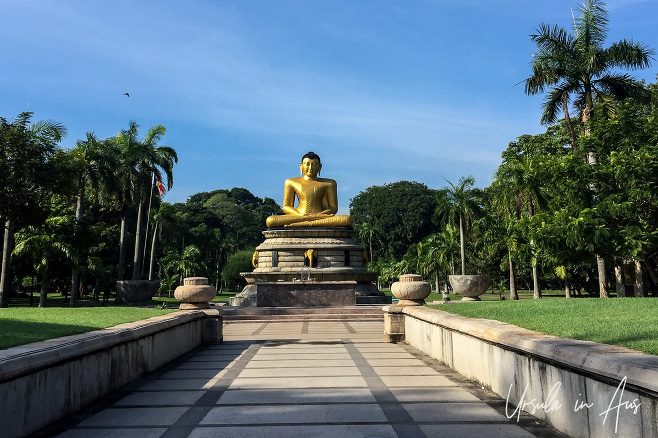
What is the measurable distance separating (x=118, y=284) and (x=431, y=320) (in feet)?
58.2

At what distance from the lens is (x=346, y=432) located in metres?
4.60

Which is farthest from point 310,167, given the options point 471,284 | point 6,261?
point 6,261

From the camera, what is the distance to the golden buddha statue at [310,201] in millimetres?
27188

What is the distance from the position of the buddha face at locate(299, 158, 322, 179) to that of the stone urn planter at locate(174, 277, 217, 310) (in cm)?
1677

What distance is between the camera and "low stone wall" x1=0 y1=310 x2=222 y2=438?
439 cm

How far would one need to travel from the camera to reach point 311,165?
29.0 m

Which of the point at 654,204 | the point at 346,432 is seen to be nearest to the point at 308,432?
the point at 346,432

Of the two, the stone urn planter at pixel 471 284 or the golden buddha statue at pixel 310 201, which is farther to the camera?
the golden buddha statue at pixel 310 201

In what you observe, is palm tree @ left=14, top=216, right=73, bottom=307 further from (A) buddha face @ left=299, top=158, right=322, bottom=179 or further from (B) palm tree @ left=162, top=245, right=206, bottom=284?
(B) palm tree @ left=162, top=245, right=206, bottom=284

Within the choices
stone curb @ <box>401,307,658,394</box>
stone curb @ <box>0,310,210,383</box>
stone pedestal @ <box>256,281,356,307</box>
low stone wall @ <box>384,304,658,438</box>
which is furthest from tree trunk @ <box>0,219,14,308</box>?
stone curb @ <box>401,307,658,394</box>

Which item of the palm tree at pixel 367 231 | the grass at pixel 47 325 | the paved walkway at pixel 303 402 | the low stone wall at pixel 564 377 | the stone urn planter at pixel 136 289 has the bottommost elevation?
the paved walkway at pixel 303 402

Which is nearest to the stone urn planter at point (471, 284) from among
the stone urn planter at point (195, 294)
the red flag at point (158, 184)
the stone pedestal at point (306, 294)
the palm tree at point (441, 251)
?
the stone pedestal at point (306, 294)

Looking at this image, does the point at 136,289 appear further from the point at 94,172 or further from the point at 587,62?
the point at 587,62

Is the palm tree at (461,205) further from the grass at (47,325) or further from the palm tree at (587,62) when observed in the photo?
the grass at (47,325)
